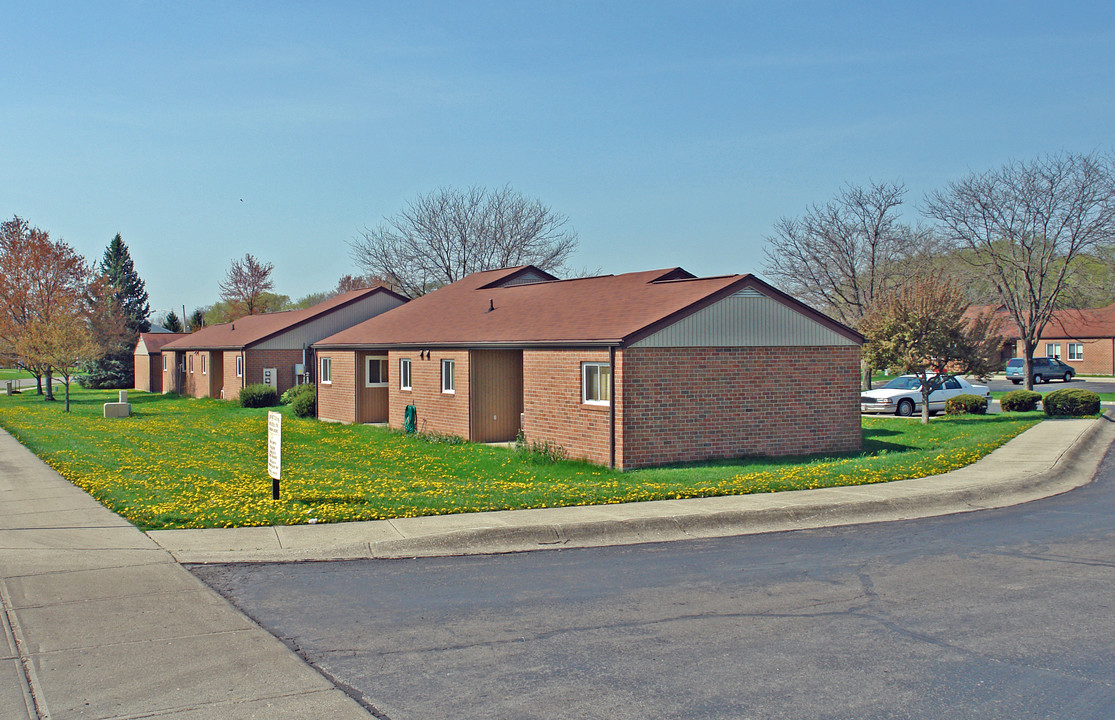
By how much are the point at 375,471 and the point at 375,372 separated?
13.2 m

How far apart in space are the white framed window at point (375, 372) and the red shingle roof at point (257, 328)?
40.9ft

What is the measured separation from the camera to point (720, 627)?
744 cm

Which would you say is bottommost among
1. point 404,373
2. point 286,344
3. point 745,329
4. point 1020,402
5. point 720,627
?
point 720,627

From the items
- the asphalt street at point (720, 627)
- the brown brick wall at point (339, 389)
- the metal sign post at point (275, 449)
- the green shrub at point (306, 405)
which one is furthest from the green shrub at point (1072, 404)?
the green shrub at point (306, 405)

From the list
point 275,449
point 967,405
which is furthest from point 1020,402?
point 275,449

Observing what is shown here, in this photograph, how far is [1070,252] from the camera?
37375mm

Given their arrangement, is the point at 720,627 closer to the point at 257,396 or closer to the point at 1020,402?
the point at 1020,402

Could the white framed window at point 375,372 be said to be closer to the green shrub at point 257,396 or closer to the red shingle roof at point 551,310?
the red shingle roof at point 551,310

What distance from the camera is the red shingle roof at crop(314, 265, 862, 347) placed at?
63.4ft

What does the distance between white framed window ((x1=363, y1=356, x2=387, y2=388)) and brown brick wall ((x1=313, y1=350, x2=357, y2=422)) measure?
1.35 feet

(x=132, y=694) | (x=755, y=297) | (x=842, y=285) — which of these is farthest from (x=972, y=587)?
(x=842, y=285)

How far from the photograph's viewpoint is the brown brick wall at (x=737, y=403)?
18.3 metres

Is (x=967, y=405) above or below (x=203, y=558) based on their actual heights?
above

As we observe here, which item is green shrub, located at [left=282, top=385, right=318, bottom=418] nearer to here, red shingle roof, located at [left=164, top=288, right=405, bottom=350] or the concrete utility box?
the concrete utility box
